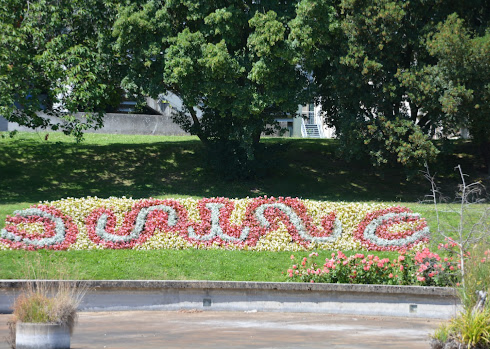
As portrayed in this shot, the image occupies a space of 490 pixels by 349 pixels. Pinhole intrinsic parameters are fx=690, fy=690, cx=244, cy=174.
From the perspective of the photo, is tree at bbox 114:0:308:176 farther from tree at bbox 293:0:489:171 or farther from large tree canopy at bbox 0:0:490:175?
tree at bbox 293:0:489:171

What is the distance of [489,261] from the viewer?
9.67 m

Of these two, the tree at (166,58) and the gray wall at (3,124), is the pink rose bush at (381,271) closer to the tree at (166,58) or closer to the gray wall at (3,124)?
the tree at (166,58)

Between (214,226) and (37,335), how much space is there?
27.8 ft

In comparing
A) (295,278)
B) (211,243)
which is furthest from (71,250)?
(295,278)

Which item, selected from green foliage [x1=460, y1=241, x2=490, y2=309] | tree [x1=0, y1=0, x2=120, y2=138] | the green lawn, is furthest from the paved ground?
tree [x1=0, y1=0, x2=120, y2=138]

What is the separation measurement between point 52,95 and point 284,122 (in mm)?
21480

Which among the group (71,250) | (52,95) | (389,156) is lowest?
(71,250)

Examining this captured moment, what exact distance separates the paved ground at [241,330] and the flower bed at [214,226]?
11.5 ft

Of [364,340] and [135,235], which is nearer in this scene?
[364,340]

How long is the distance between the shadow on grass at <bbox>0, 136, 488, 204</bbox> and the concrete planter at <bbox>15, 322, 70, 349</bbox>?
14.1m

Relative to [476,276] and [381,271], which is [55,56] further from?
[476,276]

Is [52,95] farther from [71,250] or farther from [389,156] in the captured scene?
[389,156]

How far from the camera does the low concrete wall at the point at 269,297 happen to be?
1273 centimetres

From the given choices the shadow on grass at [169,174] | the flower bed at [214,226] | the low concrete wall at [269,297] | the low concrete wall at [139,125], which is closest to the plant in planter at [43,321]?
the low concrete wall at [269,297]
